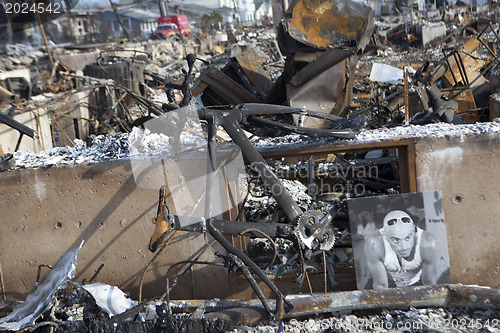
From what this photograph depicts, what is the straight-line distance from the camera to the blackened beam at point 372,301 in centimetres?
339

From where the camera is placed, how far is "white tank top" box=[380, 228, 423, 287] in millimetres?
3736

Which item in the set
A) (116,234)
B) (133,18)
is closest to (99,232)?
(116,234)

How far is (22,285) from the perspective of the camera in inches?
162

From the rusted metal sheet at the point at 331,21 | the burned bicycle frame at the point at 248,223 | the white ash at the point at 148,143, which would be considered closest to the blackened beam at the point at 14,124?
the white ash at the point at 148,143

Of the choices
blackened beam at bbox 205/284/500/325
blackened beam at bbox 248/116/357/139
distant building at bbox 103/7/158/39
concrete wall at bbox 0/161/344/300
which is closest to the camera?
blackened beam at bbox 205/284/500/325

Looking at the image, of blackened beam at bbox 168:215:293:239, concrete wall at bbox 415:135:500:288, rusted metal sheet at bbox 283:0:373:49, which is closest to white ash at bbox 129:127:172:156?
blackened beam at bbox 168:215:293:239

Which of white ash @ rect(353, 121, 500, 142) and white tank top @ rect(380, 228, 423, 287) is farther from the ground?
white ash @ rect(353, 121, 500, 142)

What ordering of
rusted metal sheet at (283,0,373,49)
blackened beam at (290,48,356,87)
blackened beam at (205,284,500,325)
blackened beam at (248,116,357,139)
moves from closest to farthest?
blackened beam at (205,284,500,325) < blackened beam at (248,116,357,139) < blackened beam at (290,48,356,87) < rusted metal sheet at (283,0,373,49)

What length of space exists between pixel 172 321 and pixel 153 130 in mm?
1796

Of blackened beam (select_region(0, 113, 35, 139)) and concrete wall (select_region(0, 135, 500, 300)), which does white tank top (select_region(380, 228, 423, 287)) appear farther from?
Answer: blackened beam (select_region(0, 113, 35, 139))

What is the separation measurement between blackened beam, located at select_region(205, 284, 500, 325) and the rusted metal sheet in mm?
3536

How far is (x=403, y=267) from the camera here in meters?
3.75

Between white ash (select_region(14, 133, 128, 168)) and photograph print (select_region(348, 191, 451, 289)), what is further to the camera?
white ash (select_region(14, 133, 128, 168))

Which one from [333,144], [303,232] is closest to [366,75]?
[333,144]
